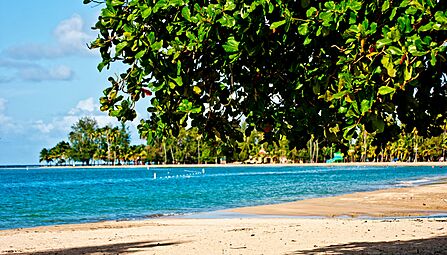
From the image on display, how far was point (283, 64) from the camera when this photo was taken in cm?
562

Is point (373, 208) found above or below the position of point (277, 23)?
below

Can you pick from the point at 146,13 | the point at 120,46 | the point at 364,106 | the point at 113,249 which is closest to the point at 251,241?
the point at 113,249

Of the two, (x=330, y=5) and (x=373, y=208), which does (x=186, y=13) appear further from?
(x=373, y=208)

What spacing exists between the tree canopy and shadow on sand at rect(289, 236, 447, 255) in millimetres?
7397

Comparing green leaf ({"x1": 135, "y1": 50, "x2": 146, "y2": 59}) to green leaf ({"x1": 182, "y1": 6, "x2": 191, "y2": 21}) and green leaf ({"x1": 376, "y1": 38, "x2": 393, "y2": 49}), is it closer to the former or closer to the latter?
green leaf ({"x1": 182, "y1": 6, "x2": 191, "y2": 21})

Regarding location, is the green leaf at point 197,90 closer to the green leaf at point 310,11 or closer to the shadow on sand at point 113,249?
the green leaf at point 310,11

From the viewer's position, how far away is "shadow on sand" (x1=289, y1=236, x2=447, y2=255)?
13145mm

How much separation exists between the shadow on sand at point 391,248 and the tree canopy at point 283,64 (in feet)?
24.3

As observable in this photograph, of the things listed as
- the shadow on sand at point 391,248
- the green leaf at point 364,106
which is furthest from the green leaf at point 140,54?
the shadow on sand at point 391,248

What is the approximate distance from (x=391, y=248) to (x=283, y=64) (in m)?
9.43

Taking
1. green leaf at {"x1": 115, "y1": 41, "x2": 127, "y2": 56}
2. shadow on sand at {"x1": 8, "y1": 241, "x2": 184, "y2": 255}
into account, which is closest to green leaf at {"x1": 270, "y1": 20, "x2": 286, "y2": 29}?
green leaf at {"x1": 115, "y1": 41, "x2": 127, "y2": 56}

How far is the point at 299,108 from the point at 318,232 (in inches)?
560

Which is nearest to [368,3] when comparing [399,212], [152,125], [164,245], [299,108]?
[299,108]

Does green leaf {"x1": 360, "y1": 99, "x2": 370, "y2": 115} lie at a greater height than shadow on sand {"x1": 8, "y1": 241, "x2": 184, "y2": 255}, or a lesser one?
greater
